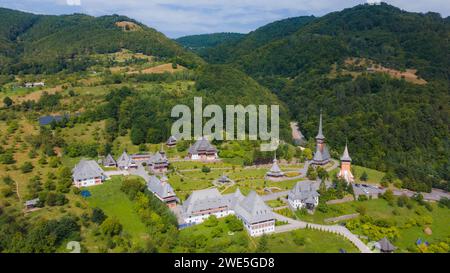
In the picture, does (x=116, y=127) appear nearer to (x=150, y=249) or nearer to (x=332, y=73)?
(x=150, y=249)

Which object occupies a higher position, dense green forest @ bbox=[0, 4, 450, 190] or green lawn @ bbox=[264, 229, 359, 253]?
dense green forest @ bbox=[0, 4, 450, 190]

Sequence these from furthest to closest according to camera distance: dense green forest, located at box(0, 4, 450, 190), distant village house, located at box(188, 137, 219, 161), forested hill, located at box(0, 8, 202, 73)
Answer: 1. forested hill, located at box(0, 8, 202, 73)
2. dense green forest, located at box(0, 4, 450, 190)
3. distant village house, located at box(188, 137, 219, 161)

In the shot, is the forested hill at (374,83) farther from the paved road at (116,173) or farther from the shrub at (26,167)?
Answer: the shrub at (26,167)

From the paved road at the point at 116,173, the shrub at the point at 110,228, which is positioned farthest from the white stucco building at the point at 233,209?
the paved road at the point at 116,173

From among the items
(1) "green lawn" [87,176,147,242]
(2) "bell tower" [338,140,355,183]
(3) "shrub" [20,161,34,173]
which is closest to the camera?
(1) "green lawn" [87,176,147,242]

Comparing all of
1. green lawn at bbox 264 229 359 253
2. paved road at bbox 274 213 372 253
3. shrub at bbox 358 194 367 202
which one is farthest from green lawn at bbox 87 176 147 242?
shrub at bbox 358 194 367 202

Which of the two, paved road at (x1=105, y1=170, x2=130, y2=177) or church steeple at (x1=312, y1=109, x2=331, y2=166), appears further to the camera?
church steeple at (x1=312, y1=109, x2=331, y2=166)

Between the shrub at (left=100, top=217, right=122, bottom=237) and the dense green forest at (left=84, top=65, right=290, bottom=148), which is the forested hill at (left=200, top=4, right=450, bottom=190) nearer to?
the dense green forest at (left=84, top=65, right=290, bottom=148)
